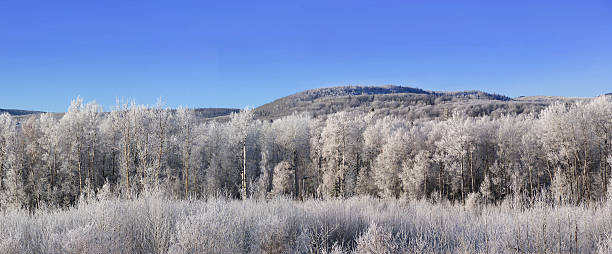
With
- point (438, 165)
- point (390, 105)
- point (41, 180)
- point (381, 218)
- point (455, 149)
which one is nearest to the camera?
point (381, 218)

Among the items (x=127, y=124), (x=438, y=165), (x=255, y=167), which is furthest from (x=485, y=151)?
(x=127, y=124)

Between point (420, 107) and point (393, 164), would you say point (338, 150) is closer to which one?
point (393, 164)

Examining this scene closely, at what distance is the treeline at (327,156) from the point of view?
99.1ft

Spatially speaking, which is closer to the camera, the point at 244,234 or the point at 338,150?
the point at 244,234

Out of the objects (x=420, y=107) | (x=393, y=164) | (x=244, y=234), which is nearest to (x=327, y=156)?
(x=393, y=164)

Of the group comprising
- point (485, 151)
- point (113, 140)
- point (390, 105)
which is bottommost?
point (485, 151)

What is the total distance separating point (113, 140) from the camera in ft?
124

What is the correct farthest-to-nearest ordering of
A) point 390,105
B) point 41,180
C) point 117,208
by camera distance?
point 390,105, point 41,180, point 117,208

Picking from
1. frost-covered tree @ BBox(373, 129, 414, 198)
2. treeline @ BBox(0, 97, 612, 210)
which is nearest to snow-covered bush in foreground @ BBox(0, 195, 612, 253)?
treeline @ BBox(0, 97, 612, 210)

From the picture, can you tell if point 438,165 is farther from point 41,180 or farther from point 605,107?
point 41,180

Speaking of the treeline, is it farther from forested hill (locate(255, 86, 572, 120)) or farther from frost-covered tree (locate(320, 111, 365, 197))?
forested hill (locate(255, 86, 572, 120))

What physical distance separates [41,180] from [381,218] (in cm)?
3662

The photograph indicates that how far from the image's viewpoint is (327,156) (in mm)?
39500

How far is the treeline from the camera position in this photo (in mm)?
30203
